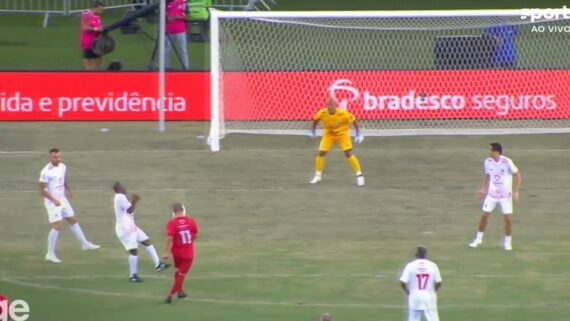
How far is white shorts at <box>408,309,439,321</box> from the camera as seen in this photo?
1711 centimetres

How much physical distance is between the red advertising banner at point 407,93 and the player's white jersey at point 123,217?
10.7 m

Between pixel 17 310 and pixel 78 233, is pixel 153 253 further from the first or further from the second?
pixel 17 310

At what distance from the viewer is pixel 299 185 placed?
→ 87.0ft

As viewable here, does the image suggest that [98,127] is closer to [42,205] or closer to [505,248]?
[42,205]

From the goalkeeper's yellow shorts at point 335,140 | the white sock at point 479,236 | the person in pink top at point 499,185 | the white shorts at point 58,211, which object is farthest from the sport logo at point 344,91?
the white shorts at point 58,211

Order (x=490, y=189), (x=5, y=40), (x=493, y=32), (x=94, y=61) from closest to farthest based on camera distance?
(x=490, y=189) → (x=493, y=32) → (x=94, y=61) → (x=5, y=40)

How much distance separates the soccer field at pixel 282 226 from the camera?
63.0ft

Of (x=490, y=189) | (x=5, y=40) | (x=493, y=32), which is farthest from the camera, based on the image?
(x=5, y=40)

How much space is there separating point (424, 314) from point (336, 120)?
9200 millimetres

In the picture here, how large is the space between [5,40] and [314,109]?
10297mm

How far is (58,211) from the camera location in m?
21.6

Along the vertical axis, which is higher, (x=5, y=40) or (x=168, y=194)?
(x=5, y=40)

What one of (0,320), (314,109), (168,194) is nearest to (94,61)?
(314,109)

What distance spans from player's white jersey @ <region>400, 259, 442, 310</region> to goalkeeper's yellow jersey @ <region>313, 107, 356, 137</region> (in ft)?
29.4
